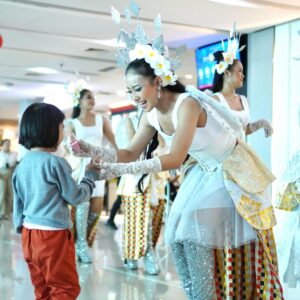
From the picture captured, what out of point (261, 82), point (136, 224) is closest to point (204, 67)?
point (261, 82)

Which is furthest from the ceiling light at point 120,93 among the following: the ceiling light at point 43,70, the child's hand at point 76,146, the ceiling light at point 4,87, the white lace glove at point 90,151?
the child's hand at point 76,146

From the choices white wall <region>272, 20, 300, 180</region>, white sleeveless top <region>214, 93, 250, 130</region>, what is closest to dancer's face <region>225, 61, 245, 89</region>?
white sleeveless top <region>214, 93, 250, 130</region>

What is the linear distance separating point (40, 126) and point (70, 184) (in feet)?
0.90

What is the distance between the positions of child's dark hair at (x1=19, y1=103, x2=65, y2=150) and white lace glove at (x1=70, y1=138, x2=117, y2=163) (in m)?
0.21

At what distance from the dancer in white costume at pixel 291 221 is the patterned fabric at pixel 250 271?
0.85 metres

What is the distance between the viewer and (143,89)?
7.75 feet

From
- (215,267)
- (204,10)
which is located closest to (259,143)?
(204,10)

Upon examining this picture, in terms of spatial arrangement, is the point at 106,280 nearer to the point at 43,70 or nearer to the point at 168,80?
the point at 168,80

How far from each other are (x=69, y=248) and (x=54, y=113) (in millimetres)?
582

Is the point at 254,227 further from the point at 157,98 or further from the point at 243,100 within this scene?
the point at 243,100

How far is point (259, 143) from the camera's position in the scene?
623 centimetres

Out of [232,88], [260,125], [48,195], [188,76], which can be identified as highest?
[188,76]

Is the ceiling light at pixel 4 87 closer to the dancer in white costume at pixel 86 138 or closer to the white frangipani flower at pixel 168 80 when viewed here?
the dancer in white costume at pixel 86 138

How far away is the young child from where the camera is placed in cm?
245
